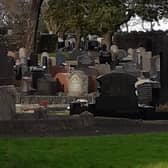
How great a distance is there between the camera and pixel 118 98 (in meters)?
13.5

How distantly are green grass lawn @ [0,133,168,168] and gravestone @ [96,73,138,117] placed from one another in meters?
4.49

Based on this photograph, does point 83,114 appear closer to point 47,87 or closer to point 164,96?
point 164,96

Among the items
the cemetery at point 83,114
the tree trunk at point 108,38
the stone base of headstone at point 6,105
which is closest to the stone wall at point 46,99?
the cemetery at point 83,114

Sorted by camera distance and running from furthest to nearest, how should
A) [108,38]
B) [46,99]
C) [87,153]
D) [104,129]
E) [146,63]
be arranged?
[108,38] → [146,63] → [46,99] → [104,129] → [87,153]

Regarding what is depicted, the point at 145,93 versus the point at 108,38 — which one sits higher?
the point at 108,38

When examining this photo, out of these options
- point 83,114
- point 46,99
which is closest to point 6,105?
point 83,114

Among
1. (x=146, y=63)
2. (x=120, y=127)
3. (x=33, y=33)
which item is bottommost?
(x=120, y=127)

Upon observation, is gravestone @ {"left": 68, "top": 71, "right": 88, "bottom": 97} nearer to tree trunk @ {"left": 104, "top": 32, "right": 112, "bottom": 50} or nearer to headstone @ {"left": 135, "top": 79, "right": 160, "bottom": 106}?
headstone @ {"left": 135, "top": 79, "right": 160, "bottom": 106}

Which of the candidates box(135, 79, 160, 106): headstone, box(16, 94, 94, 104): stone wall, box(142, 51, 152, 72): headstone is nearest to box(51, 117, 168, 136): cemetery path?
box(135, 79, 160, 106): headstone

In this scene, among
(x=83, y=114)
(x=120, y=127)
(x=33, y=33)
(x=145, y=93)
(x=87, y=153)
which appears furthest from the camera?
(x=33, y=33)

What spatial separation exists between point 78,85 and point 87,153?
12665mm

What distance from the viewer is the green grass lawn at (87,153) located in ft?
20.9

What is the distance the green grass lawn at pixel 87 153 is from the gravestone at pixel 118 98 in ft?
14.7

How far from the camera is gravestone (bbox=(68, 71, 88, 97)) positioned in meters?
19.7
